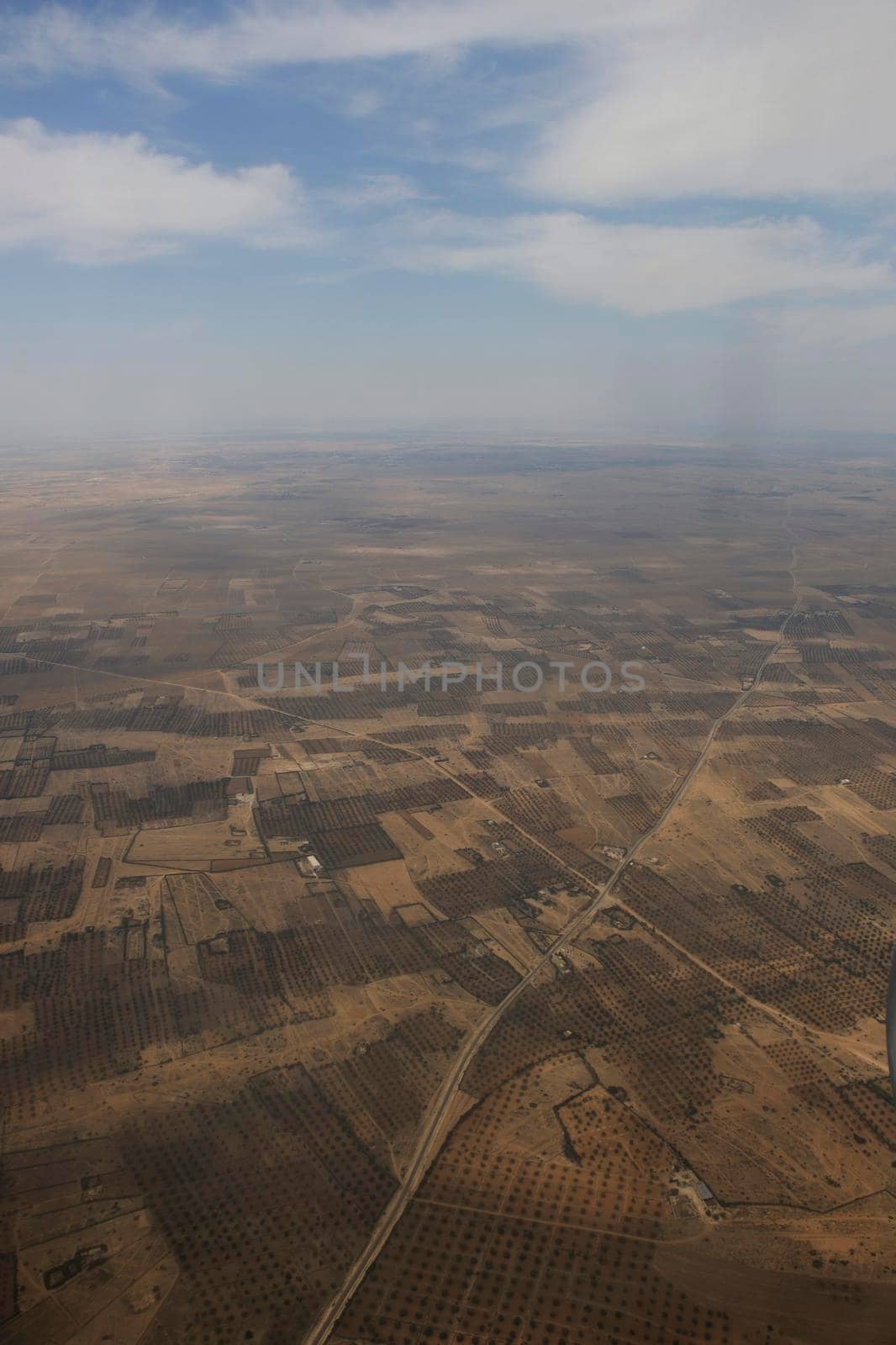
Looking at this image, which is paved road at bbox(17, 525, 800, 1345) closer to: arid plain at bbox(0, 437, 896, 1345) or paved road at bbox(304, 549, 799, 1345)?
paved road at bbox(304, 549, 799, 1345)

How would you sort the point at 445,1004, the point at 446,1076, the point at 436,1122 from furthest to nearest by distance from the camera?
the point at 445,1004
the point at 446,1076
the point at 436,1122

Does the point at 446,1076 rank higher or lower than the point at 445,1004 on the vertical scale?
lower

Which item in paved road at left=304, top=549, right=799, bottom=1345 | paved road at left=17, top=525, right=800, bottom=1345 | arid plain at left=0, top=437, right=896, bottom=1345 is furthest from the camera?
arid plain at left=0, top=437, right=896, bottom=1345

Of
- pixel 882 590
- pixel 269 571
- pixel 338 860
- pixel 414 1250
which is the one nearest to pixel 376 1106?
pixel 414 1250

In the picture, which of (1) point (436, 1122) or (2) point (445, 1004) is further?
(2) point (445, 1004)

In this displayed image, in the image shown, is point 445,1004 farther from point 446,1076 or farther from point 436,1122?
point 436,1122

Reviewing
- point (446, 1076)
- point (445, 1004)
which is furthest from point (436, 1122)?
point (445, 1004)

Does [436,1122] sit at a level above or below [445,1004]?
below

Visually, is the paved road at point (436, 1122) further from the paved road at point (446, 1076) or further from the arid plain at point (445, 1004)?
the arid plain at point (445, 1004)

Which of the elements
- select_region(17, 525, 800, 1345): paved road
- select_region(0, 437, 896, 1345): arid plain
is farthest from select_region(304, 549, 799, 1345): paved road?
select_region(0, 437, 896, 1345): arid plain

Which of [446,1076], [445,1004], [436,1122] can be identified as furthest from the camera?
[445,1004]
